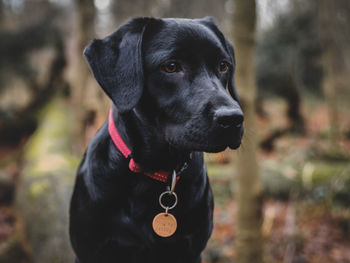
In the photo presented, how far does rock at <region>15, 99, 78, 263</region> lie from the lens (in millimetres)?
3178

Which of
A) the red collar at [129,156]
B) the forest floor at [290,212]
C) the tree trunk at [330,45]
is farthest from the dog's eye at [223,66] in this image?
the tree trunk at [330,45]

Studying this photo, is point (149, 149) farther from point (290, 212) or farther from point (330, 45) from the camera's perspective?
point (330, 45)

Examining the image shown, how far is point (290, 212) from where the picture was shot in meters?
5.67

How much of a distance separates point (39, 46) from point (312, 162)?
8328 mm

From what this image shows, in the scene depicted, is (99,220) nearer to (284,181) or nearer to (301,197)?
(301,197)

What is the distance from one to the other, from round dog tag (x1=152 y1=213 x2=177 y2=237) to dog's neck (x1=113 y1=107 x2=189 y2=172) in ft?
0.93

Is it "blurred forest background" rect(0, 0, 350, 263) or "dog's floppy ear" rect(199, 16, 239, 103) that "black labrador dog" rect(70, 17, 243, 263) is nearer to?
"dog's floppy ear" rect(199, 16, 239, 103)

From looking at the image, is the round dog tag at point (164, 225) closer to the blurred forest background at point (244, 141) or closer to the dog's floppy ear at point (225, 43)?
the dog's floppy ear at point (225, 43)

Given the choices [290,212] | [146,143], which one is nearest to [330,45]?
[290,212]

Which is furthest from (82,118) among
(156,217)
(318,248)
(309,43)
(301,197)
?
(309,43)

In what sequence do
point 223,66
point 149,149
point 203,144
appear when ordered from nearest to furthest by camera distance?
1. point 203,144
2. point 149,149
3. point 223,66

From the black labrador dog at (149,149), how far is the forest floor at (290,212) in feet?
8.30

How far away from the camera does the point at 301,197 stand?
6023 millimetres

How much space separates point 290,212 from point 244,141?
127 inches
